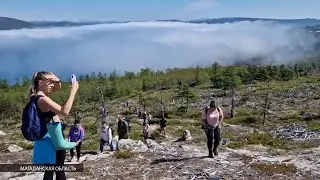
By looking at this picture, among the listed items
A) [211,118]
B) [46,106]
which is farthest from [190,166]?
[46,106]

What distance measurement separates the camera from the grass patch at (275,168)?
1528 centimetres

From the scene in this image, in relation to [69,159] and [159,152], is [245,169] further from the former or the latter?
[69,159]

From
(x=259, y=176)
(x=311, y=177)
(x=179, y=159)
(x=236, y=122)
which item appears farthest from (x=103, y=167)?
(x=236, y=122)

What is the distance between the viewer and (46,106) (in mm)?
6188

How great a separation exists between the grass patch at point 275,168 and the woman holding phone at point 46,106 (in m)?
9.89

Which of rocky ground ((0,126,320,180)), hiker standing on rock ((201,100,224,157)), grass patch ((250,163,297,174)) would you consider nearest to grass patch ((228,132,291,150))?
rocky ground ((0,126,320,180))

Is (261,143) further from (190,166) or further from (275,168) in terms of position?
(190,166)

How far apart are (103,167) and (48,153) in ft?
34.4

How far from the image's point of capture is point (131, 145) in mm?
21156

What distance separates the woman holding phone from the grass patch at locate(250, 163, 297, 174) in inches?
389

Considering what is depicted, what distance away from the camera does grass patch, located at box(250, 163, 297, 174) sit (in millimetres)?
15281

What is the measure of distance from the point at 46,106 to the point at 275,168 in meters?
10.8

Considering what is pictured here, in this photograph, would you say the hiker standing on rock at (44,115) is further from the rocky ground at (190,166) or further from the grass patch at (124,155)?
the grass patch at (124,155)

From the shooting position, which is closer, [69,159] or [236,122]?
[69,159]
